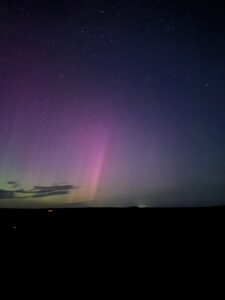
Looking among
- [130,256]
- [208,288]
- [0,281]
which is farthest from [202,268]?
[0,281]

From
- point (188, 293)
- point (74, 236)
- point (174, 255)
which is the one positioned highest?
point (74, 236)

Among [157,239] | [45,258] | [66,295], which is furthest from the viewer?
[157,239]

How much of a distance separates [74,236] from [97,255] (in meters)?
A: 5.60

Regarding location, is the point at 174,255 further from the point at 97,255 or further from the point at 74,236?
the point at 74,236

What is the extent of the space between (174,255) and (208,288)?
411cm

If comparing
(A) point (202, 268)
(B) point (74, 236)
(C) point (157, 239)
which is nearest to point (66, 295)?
(A) point (202, 268)

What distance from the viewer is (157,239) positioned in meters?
17.3

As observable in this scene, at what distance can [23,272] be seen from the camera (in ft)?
38.3

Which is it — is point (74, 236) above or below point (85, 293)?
above

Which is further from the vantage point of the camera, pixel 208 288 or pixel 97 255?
→ pixel 97 255

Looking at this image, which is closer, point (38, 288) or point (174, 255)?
point (38, 288)

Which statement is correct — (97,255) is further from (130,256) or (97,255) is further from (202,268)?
(202,268)

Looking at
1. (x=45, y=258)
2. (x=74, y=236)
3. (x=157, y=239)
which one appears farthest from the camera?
(x=74, y=236)

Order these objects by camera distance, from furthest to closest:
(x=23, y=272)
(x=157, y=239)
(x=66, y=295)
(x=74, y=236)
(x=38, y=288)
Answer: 1. (x=74, y=236)
2. (x=157, y=239)
3. (x=23, y=272)
4. (x=38, y=288)
5. (x=66, y=295)
